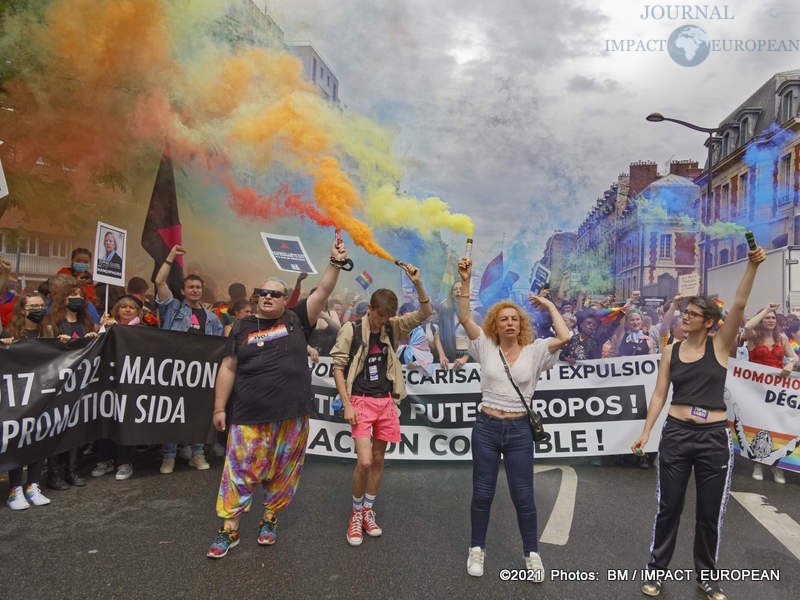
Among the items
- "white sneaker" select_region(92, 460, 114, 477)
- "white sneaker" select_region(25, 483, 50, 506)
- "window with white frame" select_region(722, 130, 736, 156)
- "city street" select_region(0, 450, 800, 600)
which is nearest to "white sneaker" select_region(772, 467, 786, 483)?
"city street" select_region(0, 450, 800, 600)

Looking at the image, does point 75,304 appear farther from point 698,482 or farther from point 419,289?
point 698,482

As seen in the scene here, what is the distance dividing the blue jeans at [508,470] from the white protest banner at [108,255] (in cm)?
439

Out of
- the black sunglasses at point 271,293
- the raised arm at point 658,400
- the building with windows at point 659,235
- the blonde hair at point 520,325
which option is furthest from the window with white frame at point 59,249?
the raised arm at point 658,400

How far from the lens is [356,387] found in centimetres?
398

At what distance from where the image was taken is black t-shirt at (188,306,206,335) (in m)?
5.88

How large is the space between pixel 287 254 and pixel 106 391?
212 cm

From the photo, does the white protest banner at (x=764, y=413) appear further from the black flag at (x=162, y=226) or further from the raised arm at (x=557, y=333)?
the black flag at (x=162, y=226)

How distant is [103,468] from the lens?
533 cm

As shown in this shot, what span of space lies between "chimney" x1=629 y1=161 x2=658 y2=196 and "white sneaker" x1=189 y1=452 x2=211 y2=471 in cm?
1748

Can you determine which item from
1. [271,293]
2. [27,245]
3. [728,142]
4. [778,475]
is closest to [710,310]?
[271,293]

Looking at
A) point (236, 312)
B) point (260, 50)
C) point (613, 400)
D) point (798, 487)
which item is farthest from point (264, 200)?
point (798, 487)

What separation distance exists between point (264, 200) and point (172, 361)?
433 inches

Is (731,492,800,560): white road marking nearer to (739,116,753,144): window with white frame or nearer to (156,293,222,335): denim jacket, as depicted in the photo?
(156,293,222,335): denim jacket

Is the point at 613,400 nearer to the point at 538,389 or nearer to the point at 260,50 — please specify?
the point at 538,389
